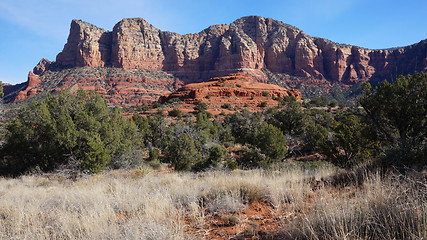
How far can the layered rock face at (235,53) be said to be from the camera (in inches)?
4097

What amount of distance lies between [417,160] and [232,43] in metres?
122

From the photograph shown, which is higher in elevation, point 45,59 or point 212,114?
point 45,59

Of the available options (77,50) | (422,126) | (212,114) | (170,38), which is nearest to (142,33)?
(170,38)

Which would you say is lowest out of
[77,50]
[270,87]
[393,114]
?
[393,114]

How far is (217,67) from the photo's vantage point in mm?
116500

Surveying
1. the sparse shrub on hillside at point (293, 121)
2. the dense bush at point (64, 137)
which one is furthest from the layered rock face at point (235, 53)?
the dense bush at point (64, 137)

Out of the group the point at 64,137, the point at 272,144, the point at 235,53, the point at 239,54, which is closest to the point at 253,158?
the point at 272,144

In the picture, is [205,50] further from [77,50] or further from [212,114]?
[212,114]

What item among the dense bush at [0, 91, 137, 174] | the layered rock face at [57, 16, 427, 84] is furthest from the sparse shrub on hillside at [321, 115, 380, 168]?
the layered rock face at [57, 16, 427, 84]

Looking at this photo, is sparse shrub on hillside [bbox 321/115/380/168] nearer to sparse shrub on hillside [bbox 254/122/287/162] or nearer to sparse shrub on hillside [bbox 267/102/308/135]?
sparse shrub on hillside [bbox 254/122/287/162]

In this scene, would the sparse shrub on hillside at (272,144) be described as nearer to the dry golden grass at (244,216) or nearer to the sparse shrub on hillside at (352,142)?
the sparse shrub on hillside at (352,142)

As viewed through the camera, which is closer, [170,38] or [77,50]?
[77,50]

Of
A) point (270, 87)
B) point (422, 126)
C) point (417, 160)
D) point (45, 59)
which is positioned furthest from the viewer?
point (45, 59)

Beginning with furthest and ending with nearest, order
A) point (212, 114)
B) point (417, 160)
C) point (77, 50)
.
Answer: point (77, 50)
point (212, 114)
point (417, 160)
